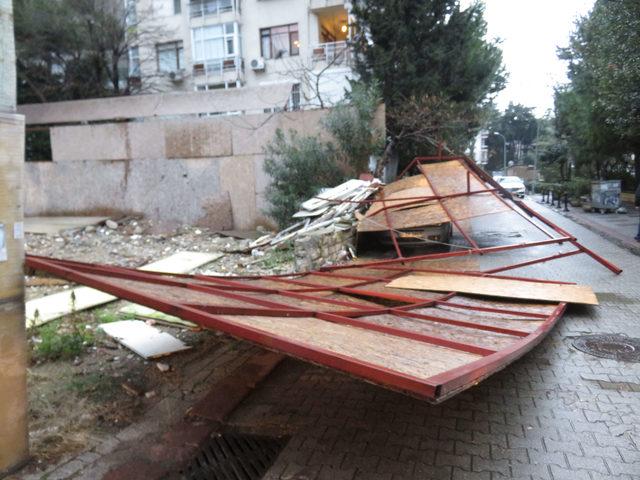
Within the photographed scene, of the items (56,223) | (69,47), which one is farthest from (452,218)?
(69,47)

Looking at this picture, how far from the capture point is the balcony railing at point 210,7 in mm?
25703

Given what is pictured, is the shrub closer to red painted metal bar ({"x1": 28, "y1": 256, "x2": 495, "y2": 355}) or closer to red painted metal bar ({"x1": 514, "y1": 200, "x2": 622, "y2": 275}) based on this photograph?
red painted metal bar ({"x1": 514, "y1": 200, "x2": 622, "y2": 275})

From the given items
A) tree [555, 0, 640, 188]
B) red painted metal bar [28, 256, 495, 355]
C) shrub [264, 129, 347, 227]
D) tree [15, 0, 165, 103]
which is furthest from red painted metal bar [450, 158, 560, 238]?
tree [15, 0, 165, 103]

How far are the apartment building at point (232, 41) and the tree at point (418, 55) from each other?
8.45 meters

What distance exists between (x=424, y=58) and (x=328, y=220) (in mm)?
7881

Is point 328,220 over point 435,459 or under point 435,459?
over

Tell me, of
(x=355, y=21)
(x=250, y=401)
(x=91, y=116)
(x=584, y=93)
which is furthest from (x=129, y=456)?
(x=584, y=93)

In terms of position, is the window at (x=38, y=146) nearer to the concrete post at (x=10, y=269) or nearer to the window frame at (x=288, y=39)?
the concrete post at (x=10, y=269)

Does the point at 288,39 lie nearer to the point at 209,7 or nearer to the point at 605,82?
the point at 209,7

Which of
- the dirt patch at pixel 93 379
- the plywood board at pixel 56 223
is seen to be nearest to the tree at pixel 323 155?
the plywood board at pixel 56 223

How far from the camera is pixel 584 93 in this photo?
18812mm

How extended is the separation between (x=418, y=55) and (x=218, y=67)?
14654mm

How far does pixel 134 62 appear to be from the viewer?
23516 mm

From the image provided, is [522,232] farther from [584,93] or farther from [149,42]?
[149,42]
